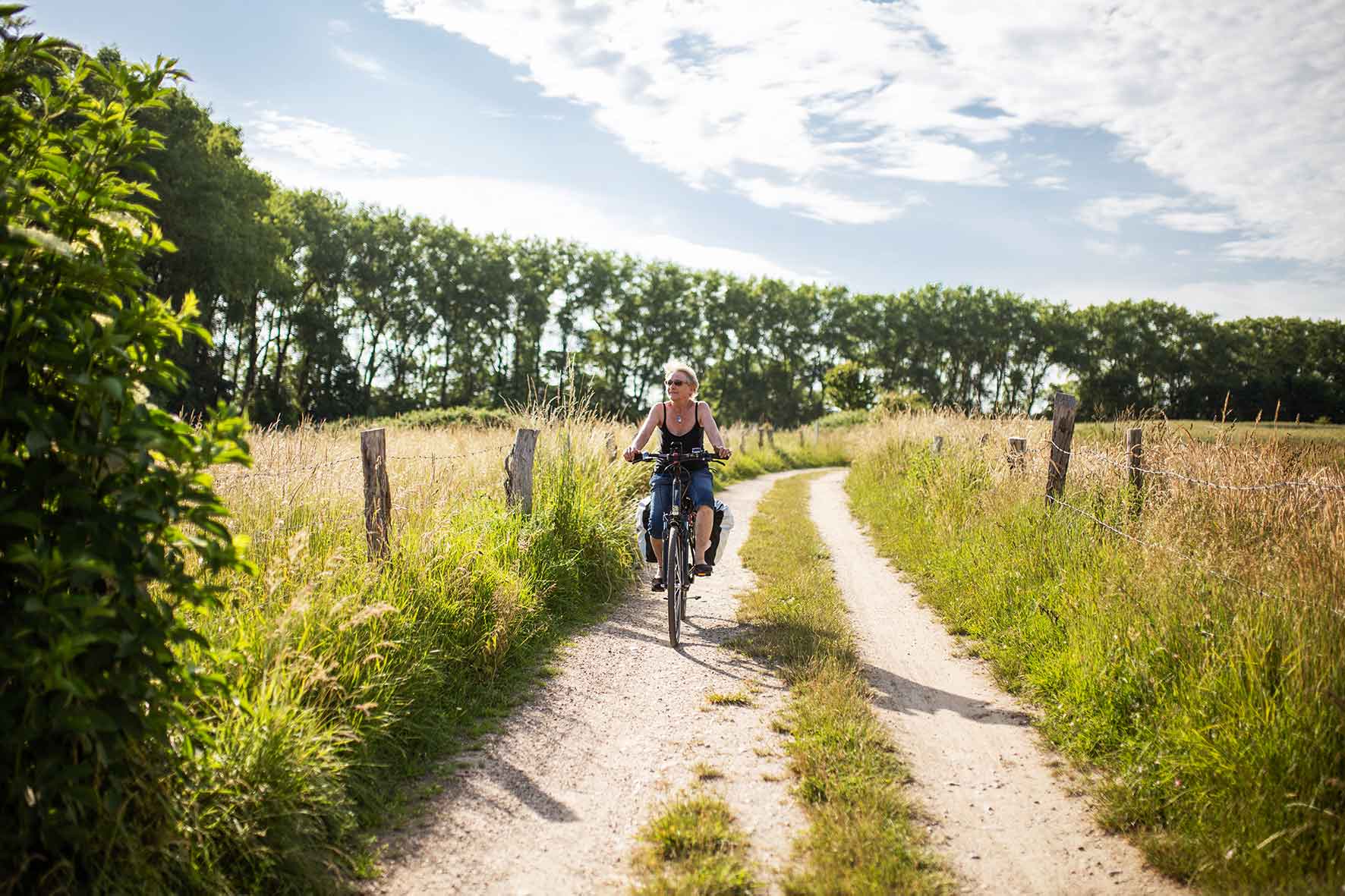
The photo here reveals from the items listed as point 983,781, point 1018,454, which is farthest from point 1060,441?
point 983,781

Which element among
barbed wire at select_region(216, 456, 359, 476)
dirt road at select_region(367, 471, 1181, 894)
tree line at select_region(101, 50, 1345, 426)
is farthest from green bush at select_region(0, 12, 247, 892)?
tree line at select_region(101, 50, 1345, 426)

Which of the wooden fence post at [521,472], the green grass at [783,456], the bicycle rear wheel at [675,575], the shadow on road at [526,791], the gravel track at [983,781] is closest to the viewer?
the gravel track at [983,781]

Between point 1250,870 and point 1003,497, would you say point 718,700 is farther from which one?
point 1003,497

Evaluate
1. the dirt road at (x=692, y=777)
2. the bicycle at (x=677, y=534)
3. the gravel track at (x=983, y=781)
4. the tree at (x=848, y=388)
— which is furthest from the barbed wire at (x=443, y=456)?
the tree at (x=848, y=388)

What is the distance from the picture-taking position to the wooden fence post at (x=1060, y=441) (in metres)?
7.93

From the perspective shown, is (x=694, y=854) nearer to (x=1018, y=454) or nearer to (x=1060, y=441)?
(x=1060, y=441)

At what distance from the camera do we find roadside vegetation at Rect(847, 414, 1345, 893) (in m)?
3.25

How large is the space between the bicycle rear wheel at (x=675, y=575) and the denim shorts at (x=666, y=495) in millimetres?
193

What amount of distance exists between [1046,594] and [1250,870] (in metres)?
3.18

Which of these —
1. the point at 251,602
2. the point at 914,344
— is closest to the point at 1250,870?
the point at 251,602

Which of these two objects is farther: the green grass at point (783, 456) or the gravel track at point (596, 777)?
the green grass at point (783, 456)

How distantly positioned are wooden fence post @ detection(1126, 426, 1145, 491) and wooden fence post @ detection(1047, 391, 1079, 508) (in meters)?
0.74

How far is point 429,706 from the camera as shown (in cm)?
467

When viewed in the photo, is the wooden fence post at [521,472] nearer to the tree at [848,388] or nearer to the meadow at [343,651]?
the meadow at [343,651]
